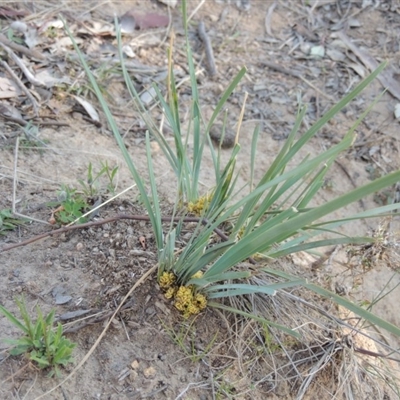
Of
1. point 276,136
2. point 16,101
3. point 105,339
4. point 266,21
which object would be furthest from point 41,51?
point 105,339

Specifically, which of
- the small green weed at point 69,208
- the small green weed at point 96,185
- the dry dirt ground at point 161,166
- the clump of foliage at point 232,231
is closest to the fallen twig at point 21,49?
the dry dirt ground at point 161,166

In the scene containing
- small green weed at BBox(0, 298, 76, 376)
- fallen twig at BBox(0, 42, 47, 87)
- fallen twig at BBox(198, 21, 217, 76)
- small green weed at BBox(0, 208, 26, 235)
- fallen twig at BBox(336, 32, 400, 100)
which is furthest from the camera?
fallen twig at BBox(336, 32, 400, 100)

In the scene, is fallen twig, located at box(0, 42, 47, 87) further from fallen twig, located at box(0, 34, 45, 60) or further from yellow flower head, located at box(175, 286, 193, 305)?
yellow flower head, located at box(175, 286, 193, 305)

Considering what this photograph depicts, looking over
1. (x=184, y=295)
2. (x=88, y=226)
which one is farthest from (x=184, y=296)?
(x=88, y=226)

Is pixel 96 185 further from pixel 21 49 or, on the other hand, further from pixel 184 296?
pixel 21 49

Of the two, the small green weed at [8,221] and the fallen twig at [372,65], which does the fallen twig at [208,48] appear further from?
the small green weed at [8,221]

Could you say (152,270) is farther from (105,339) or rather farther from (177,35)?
(177,35)

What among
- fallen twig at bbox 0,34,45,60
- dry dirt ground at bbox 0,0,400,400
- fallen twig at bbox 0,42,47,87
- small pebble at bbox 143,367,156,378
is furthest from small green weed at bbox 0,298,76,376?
fallen twig at bbox 0,34,45,60

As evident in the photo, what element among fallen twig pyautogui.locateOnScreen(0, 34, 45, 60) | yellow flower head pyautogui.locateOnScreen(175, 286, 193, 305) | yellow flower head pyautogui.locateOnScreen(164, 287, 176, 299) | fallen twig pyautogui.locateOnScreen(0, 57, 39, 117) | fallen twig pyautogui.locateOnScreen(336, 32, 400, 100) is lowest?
fallen twig pyautogui.locateOnScreen(0, 57, 39, 117)
